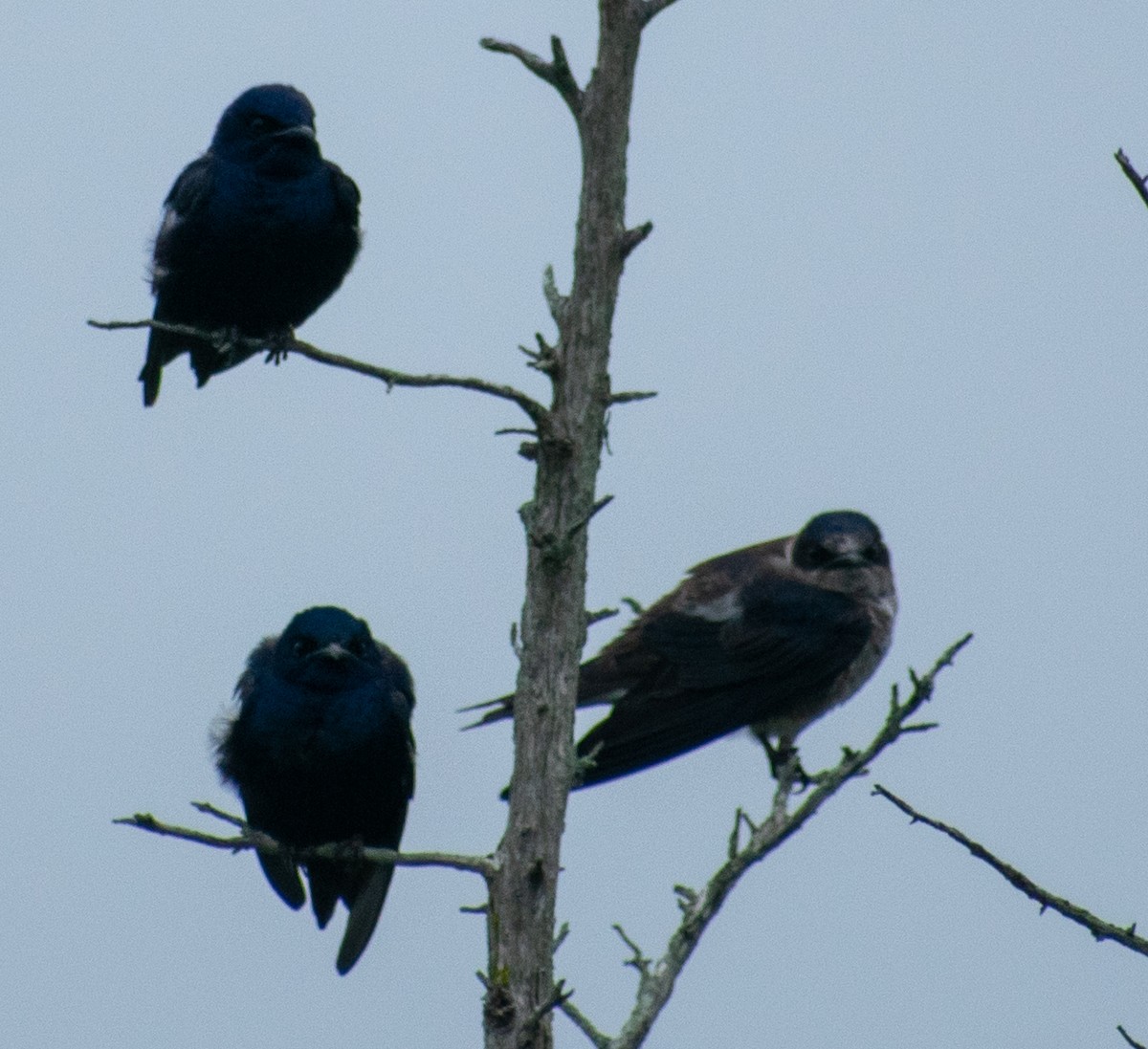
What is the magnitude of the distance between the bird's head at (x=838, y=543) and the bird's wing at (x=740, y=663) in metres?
0.18

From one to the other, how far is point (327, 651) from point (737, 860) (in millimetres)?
2752

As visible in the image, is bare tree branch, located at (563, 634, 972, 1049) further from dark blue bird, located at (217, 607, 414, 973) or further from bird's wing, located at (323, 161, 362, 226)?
bird's wing, located at (323, 161, 362, 226)

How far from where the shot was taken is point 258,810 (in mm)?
7844

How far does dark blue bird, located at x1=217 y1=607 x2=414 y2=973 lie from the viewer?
25.5ft

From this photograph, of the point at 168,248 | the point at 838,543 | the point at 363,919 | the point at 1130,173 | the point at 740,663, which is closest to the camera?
the point at 1130,173

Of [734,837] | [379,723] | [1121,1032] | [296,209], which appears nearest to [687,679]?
[379,723]

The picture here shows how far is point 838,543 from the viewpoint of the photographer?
9719 mm

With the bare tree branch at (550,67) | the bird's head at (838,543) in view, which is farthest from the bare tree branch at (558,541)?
the bird's head at (838,543)

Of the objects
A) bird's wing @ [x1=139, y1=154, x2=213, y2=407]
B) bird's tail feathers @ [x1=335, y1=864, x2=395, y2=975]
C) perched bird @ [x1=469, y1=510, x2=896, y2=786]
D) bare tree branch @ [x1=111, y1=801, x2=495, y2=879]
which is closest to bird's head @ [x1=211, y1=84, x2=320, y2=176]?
bird's wing @ [x1=139, y1=154, x2=213, y2=407]

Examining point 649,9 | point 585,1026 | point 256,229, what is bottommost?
point 585,1026

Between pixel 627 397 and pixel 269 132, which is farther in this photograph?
pixel 269 132

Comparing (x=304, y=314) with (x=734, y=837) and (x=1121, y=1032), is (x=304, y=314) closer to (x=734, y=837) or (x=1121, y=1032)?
(x=734, y=837)

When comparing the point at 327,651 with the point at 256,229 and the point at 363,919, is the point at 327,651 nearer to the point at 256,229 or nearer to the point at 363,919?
the point at 363,919

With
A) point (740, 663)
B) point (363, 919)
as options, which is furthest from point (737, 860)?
point (740, 663)
